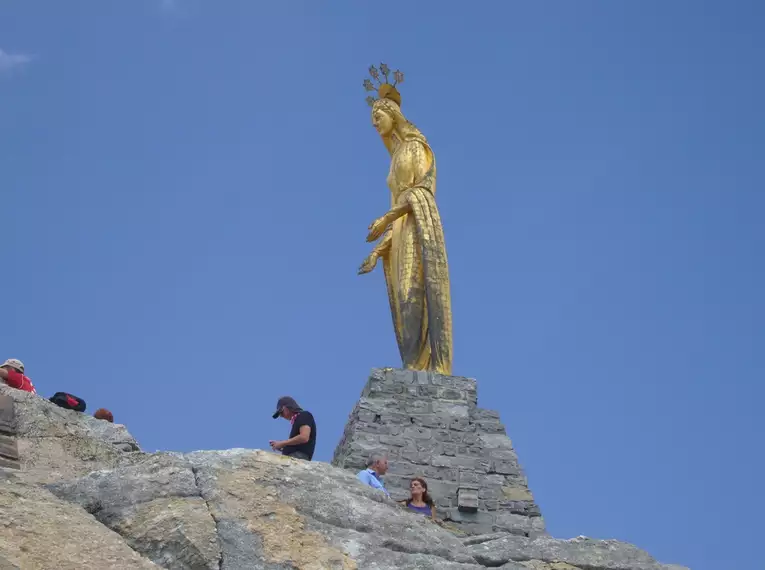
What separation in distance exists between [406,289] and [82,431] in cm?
694

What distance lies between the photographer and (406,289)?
1553cm

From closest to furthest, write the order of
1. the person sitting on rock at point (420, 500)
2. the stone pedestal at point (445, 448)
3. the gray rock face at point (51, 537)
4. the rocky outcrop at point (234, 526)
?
the gray rock face at point (51, 537), the rocky outcrop at point (234, 526), the person sitting on rock at point (420, 500), the stone pedestal at point (445, 448)

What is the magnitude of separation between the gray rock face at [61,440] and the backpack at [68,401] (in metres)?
0.28

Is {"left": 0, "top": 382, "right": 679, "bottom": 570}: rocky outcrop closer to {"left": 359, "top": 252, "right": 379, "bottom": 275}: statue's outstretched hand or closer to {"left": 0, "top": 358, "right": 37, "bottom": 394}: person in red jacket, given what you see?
{"left": 0, "top": 358, "right": 37, "bottom": 394}: person in red jacket

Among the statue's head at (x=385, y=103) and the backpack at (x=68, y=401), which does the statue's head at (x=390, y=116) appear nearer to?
the statue's head at (x=385, y=103)

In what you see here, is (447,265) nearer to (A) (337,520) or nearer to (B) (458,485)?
(B) (458,485)

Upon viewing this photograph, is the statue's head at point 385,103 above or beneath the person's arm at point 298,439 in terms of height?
above

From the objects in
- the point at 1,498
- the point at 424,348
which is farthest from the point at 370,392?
the point at 1,498

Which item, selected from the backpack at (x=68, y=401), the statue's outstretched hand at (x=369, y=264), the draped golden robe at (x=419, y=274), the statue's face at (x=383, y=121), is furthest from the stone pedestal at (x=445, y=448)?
the statue's face at (x=383, y=121)

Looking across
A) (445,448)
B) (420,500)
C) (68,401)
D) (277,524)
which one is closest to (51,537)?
(277,524)

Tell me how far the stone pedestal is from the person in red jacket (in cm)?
395

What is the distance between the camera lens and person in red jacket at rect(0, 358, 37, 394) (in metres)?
10.1

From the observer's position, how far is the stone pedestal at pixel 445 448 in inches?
495

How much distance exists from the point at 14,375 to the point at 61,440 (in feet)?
4.92
